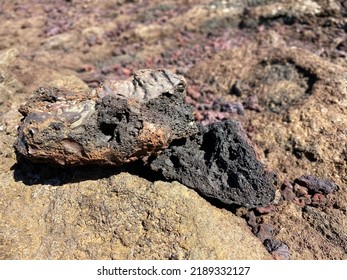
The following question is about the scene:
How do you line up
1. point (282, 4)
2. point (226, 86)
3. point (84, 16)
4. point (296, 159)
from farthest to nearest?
1. point (84, 16)
2. point (282, 4)
3. point (226, 86)
4. point (296, 159)

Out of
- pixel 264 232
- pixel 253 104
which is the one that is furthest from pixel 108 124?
pixel 253 104

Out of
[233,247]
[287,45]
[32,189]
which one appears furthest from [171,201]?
[287,45]

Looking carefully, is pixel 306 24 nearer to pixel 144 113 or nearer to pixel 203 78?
pixel 203 78

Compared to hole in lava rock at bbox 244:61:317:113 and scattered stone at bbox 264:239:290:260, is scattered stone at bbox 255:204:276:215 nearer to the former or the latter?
scattered stone at bbox 264:239:290:260

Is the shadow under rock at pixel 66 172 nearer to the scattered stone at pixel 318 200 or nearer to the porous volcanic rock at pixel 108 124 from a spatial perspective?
the porous volcanic rock at pixel 108 124

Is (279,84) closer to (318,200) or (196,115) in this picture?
(196,115)

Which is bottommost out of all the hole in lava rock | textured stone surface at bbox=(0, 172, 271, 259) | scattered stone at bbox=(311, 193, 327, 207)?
scattered stone at bbox=(311, 193, 327, 207)

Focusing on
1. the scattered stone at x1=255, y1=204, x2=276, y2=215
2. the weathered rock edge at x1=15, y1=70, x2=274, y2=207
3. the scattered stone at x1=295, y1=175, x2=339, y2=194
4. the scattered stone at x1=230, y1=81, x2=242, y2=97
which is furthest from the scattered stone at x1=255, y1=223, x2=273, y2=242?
the scattered stone at x1=230, y1=81, x2=242, y2=97
